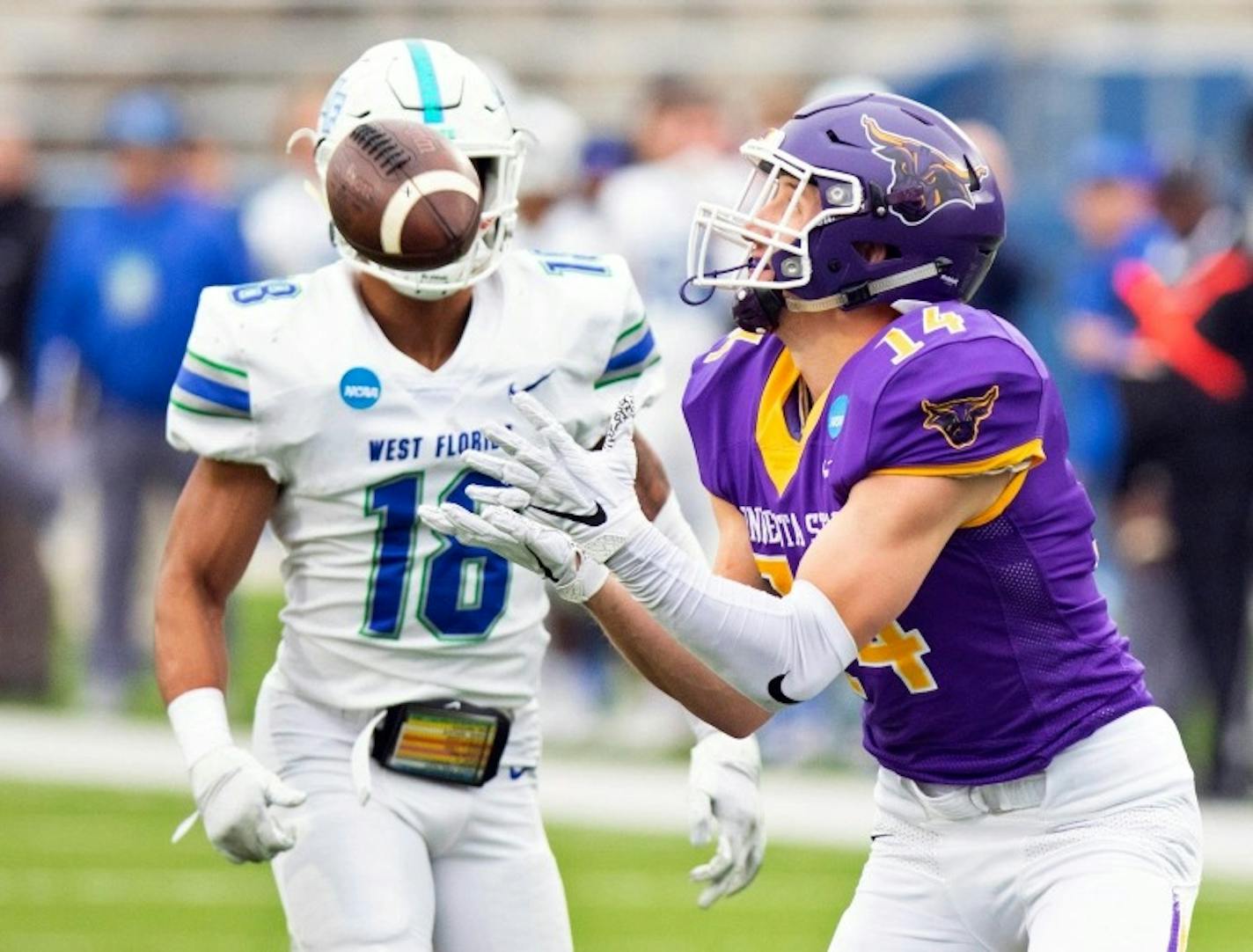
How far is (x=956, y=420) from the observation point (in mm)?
3516

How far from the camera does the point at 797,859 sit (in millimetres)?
7555

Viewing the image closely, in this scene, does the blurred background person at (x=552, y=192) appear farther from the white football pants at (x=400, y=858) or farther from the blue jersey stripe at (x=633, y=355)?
the white football pants at (x=400, y=858)

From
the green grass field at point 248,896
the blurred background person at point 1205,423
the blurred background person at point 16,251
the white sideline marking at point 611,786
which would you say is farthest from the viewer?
the blurred background person at point 16,251

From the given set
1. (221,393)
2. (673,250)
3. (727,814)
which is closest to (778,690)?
(727,814)

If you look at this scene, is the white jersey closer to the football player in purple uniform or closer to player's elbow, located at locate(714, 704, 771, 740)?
the football player in purple uniform

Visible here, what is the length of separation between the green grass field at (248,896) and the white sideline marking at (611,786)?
265 millimetres

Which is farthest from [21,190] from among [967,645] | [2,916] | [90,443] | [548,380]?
[967,645]

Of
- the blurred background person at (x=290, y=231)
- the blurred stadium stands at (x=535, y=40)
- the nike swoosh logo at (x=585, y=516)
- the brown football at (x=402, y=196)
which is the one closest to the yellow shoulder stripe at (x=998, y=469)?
the nike swoosh logo at (x=585, y=516)

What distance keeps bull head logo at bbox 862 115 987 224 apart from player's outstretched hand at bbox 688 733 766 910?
Result: 0.89 metres

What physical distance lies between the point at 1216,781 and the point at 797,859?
171cm

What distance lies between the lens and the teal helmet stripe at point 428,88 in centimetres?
421

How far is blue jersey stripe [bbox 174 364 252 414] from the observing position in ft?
13.3

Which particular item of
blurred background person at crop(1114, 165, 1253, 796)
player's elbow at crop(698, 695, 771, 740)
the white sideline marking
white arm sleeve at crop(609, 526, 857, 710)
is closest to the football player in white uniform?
player's elbow at crop(698, 695, 771, 740)

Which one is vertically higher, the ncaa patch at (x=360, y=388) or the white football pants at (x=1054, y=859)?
the ncaa patch at (x=360, y=388)
